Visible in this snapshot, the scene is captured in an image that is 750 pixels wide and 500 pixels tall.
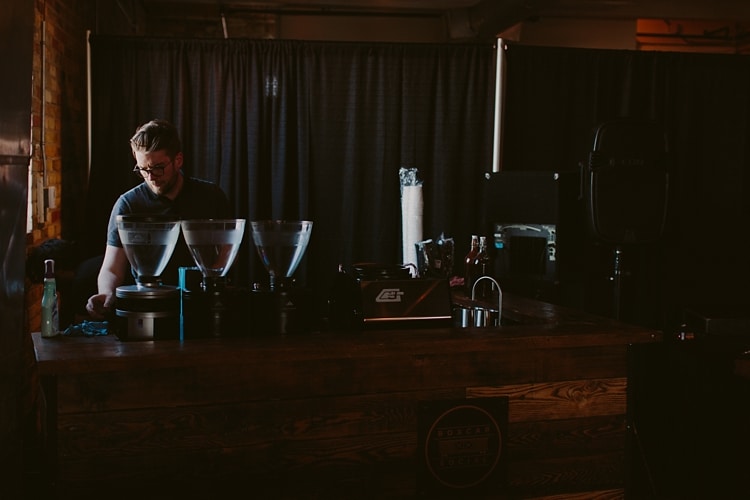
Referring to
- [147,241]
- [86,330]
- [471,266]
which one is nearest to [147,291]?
[147,241]

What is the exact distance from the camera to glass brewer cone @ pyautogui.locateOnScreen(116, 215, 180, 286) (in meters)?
2.20

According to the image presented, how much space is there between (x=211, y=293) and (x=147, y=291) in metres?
0.17

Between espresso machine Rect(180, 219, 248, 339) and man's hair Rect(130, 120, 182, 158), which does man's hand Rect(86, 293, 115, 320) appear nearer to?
Result: espresso machine Rect(180, 219, 248, 339)

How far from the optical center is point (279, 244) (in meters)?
2.31

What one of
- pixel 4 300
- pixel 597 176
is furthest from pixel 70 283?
pixel 597 176

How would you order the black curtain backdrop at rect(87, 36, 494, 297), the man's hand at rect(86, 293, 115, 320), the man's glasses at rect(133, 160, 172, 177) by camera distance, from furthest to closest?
the black curtain backdrop at rect(87, 36, 494, 297)
the man's glasses at rect(133, 160, 172, 177)
the man's hand at rect(86, 293, 115, 320)

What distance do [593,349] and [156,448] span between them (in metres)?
1.26

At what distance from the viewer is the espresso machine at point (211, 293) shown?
7.34ft

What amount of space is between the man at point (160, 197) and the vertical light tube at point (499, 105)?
2132mm

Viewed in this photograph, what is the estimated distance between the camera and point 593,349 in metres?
2.42

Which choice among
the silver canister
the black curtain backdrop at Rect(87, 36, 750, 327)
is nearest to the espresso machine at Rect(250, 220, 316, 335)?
the silver canister

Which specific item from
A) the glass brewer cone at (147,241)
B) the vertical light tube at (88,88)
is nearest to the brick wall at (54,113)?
the vertical light tube at (88,88)

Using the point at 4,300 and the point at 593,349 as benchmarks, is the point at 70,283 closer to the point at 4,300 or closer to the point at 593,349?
the point at 4,300

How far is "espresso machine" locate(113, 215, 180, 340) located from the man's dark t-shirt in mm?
1084
